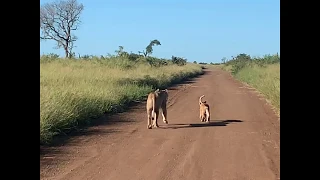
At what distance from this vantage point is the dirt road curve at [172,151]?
6.29 m

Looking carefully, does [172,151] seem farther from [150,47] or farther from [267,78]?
[150,47]

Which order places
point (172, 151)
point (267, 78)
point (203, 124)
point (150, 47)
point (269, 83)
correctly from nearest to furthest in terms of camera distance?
point (172, 151) → point (203, 124) → point (269, 83) → point (267, 78) → point (150, 47)

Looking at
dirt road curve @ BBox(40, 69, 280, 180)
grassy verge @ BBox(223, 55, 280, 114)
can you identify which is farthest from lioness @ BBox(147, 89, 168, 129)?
grassy verge @ BBox(223, 55, 280, 114)

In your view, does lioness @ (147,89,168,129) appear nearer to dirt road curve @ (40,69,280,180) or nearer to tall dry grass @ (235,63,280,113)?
dirt road curve @ (40,69,280,180)

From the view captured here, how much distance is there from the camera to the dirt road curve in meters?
6.29

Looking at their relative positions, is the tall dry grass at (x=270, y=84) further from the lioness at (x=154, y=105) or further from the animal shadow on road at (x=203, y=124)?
the lioness at (x=154, y=105)

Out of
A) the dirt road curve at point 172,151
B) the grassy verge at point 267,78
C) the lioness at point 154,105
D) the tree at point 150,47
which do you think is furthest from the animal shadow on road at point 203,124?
the tree at point 150,47

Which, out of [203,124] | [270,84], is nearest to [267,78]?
[270,84]

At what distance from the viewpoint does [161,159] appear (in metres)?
7.19

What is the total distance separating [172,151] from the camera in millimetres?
7820

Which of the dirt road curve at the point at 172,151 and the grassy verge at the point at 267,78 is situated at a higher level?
the grassy verge at the point at 267,78
